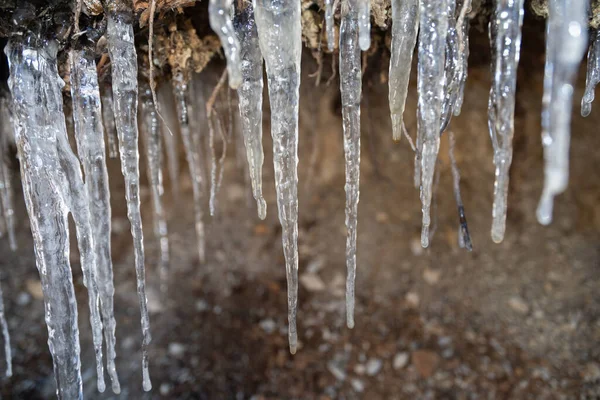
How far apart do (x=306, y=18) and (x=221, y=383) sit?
2.34m

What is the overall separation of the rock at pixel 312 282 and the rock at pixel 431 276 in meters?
0.81

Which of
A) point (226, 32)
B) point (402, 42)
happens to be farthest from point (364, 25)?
point (226, 32)

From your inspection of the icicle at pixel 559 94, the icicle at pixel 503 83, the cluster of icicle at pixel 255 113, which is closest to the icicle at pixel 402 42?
the cluster of icicle at pixel 255 113

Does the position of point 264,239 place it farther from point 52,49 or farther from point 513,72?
point 513,72

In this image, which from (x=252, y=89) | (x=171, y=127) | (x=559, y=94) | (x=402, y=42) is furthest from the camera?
(x=171, y=127)

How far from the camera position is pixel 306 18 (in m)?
1.66

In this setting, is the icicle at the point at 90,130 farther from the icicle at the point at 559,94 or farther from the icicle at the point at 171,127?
the icicle at the point at 559,94

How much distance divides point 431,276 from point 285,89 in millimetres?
2629

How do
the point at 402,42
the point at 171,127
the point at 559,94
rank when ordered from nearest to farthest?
the point at 559,94 < the point at 402,42 < the point at 171,127

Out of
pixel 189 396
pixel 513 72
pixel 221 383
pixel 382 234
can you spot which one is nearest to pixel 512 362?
pixel 382 234

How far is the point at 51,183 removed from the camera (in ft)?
4.69

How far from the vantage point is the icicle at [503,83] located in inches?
46.3

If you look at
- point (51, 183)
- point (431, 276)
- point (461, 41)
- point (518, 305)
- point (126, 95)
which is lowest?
point (518, 305)

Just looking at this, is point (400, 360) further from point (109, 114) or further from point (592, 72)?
point (109, 114)
